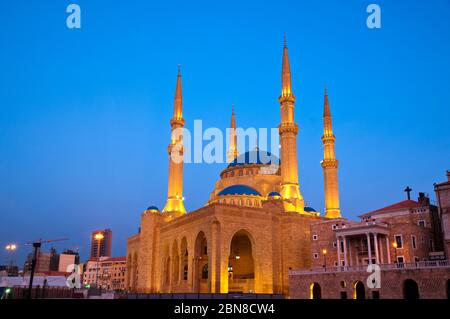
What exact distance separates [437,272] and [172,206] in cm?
3940

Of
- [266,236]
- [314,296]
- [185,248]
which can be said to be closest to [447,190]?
[314,296]

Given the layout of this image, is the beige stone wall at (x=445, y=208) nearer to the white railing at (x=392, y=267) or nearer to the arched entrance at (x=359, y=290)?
the white railing at (x=392, y=267)

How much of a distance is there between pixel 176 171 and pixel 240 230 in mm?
18921

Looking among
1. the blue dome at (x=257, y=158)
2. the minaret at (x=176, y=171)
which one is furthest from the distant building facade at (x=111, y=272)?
the minaret at (x=176, y=171)

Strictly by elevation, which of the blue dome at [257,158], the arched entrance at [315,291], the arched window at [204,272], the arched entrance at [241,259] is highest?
the blue dome at [257,158]

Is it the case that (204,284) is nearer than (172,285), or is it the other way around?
(204,284)

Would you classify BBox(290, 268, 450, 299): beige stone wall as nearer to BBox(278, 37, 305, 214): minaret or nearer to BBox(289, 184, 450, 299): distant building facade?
BBox(289, 184, 450, 299): distant building facade

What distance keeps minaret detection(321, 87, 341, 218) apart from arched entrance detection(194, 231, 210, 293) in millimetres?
18729

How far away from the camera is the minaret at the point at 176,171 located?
64.4 metres

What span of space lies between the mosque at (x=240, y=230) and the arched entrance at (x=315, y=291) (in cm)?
760

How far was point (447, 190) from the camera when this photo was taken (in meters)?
38.2

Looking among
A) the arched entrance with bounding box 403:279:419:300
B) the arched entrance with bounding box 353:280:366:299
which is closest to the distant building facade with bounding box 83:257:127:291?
the arched entrance with bounding box 353:280:366:299

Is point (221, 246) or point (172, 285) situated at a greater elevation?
point (221, 246)
